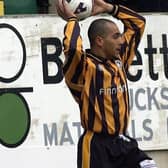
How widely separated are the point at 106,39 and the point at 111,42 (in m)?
0.04

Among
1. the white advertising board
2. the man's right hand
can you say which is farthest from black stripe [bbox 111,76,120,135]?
the white advertising board

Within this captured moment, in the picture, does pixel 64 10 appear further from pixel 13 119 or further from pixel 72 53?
pixel 13 119

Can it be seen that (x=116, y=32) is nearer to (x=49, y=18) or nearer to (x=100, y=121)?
(x=100, y=121)

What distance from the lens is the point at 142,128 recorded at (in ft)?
25.2

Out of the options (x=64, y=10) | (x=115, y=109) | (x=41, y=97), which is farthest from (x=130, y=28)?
(x=41, y=97)

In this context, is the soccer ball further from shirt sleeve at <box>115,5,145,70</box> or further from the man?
shirt sleeve at <box>115,5,145,70</box>

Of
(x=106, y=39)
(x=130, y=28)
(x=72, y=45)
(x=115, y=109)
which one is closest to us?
(x=72, y=45)

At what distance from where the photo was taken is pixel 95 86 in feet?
17.7

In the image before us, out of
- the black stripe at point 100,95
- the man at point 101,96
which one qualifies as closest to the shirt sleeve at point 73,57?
the man at point 101,96

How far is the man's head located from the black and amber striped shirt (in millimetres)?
73

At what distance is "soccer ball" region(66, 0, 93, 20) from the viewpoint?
554cm

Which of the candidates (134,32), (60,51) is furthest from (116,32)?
(60,51)

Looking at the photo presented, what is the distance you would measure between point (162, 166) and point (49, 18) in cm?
192

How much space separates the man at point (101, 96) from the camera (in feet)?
17.5
